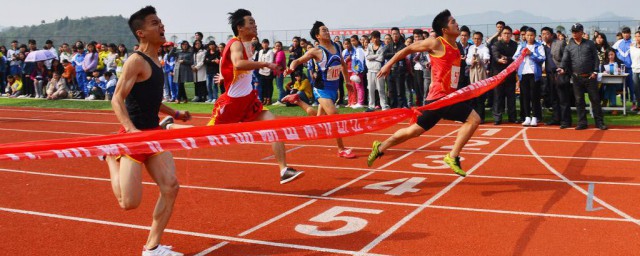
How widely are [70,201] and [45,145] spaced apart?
290cm

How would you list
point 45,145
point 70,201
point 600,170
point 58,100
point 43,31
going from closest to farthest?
point 45,145 < point 70,201 < point 600,170 < point 58,100 < point 43,31

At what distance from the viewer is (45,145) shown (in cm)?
453

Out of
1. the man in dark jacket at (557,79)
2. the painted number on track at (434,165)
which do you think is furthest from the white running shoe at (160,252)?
the man in dark jacket at (557,79)

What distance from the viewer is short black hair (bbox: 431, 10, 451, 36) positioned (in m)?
7.56

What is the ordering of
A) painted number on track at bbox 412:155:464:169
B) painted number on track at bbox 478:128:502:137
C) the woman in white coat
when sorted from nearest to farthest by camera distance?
painted number on track at bbox 412:155:464:169 < painted number on track at bbox 478:128:502:137 < the woman in white coat

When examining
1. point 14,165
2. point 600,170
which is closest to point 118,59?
point 14,165

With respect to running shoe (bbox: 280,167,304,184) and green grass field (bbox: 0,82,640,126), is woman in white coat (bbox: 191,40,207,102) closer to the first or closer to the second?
green grass field (bbox: 0,82,640,126)

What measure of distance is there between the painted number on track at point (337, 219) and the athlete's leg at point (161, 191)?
1329mm

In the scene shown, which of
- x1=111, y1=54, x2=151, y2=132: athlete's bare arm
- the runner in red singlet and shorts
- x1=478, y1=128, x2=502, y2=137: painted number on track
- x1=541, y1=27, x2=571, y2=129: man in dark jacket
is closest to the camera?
x1=111, y1=54, x2=151, y2=132: athlete's bare arm

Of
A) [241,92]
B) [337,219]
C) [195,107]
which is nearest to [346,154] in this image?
[241,92]

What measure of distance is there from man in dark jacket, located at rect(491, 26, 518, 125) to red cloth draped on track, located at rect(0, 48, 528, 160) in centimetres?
733

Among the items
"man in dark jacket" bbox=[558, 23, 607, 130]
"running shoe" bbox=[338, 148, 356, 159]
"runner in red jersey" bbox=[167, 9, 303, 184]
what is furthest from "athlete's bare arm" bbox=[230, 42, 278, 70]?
"man in dark jacket" bbox=[558, 23, 607, 130]

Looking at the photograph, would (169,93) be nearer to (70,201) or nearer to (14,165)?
(14,165)

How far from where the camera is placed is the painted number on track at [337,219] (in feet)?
18.5
